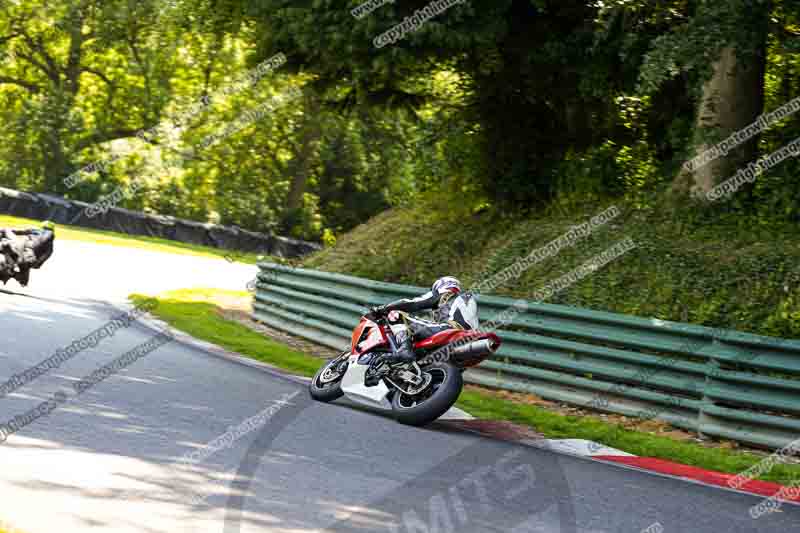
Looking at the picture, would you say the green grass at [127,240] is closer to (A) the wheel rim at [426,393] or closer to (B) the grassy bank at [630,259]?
(B) the grassy bank at [630,259]

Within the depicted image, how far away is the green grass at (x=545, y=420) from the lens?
10461mm

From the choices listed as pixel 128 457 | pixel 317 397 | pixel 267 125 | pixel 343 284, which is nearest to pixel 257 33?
pixel 343 284

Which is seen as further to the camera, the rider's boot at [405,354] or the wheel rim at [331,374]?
the wheel rim at [331,374]

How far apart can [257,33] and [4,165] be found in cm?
2677

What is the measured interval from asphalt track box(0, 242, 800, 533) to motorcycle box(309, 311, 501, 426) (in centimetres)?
20

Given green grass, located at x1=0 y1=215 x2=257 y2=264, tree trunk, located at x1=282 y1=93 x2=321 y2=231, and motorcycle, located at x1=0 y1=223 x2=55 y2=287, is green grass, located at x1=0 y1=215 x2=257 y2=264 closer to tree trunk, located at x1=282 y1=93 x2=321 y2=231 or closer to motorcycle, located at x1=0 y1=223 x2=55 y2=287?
tree trunk, located at x1=282 y1=93 x2=321 y2=231

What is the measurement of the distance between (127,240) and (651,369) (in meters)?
26.8

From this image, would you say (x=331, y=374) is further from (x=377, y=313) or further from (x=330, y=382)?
(x=377, y=313)

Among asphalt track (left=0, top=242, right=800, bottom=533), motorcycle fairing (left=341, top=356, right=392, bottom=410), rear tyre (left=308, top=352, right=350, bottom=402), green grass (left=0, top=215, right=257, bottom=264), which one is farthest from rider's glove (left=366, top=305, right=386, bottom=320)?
green grass (left=0, top=215, right=257, bottom=264)

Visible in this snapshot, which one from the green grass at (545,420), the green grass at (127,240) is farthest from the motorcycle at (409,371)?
the green grass at (127,240)

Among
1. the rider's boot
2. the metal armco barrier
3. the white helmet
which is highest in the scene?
the white helmet

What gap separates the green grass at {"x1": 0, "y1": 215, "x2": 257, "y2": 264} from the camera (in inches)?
1332

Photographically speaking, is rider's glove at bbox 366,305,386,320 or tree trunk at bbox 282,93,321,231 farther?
tree trunk at bbox 282,93,321,231

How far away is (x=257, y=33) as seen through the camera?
20969 millimetres
